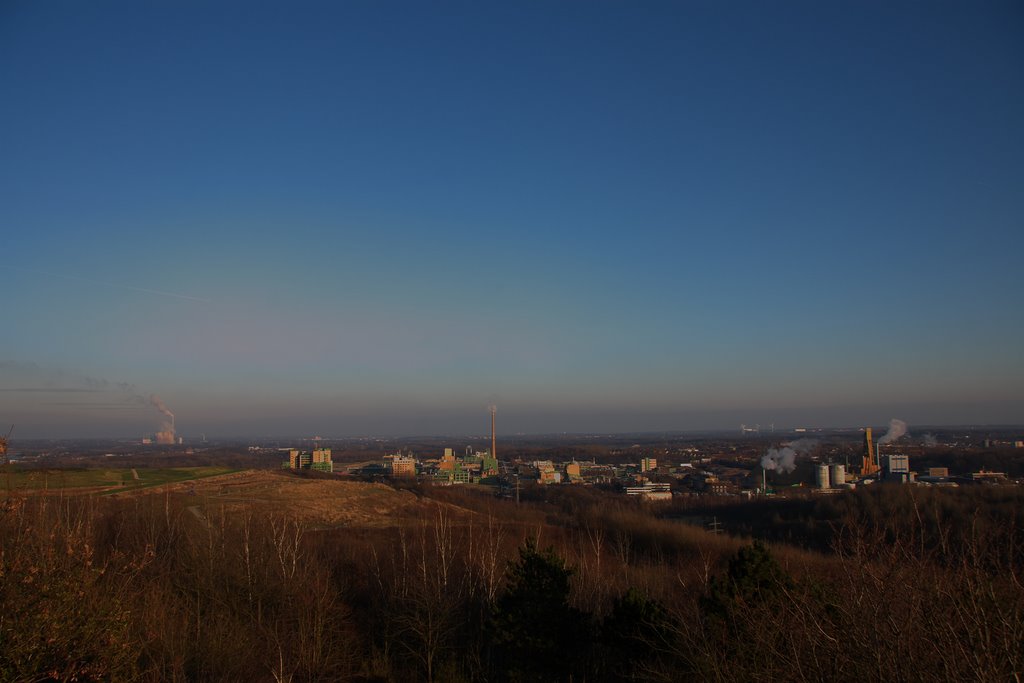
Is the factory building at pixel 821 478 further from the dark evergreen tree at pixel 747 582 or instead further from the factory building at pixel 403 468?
the dark evergreen tree at pixel 747 582

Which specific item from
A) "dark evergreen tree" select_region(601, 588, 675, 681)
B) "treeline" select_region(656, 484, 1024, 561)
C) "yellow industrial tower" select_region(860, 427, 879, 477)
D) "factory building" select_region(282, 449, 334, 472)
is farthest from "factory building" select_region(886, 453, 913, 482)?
"factory building" select_region(282, 449, 334, 472)

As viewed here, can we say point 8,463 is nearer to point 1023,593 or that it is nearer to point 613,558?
point 1023,593

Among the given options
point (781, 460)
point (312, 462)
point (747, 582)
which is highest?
point (747, 582)

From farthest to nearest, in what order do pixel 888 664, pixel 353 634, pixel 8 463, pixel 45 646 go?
1. pixel 353 634
2. pixel 8 463
3. pixel 45 646
4. pixel 888 664

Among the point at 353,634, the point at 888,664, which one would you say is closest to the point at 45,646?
the point at 888,664

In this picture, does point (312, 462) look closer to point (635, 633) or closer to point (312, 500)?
point (312, 500)

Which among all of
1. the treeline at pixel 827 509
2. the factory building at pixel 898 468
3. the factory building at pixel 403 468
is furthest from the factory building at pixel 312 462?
the factory building at pixel 898 468

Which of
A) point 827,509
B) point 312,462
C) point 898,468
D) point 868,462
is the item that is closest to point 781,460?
point 868,462

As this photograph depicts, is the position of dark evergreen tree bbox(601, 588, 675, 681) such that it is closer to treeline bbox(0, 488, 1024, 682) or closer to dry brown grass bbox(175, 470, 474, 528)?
treeline bbox(0, 488, 1024, 682)
